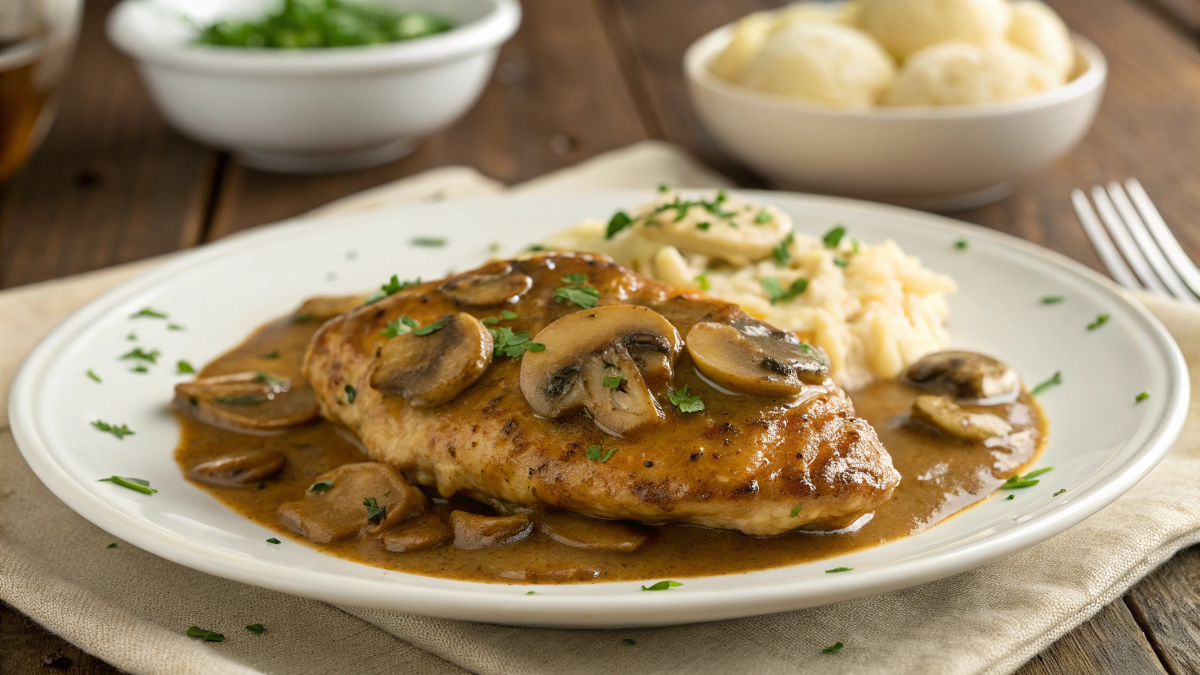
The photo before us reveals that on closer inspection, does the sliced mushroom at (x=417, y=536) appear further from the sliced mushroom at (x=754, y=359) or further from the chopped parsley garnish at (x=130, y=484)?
the sliced mushroom at (x=754, y=359)

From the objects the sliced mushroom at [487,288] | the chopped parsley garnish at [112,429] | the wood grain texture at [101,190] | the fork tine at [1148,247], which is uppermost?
the sliced mushroom at [487,288]

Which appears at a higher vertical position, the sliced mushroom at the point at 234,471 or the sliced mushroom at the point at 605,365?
the sliced mushroom at the point at 605,365

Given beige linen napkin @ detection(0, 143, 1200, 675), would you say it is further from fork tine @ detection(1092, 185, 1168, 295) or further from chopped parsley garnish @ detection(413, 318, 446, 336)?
fork tine @ detection(1092, 185, 1168, 295)

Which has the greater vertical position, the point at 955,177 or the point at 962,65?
the point at 962,65

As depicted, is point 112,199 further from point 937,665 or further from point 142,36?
point 937,665

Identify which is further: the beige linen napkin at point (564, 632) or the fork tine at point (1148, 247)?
the fork tine at point (1148, 247)

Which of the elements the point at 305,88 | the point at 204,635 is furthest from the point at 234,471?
the point at 305,88

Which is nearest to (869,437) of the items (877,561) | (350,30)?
(877,561)

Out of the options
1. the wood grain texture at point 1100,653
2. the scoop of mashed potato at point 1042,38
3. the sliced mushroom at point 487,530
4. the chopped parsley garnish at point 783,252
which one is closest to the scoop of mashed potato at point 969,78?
the scoop of mashed potato at point 1042,38
